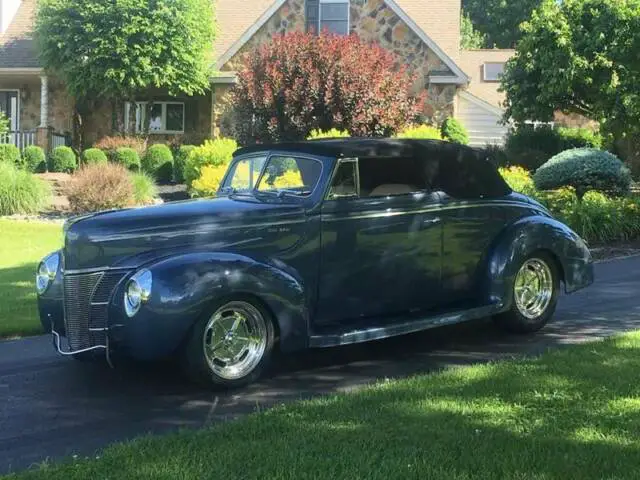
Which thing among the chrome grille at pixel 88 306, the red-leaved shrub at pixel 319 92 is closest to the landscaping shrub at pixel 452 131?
the red-leaved shrub at pixel 319 92

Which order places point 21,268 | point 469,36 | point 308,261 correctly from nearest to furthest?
1. point 308,261
2. point 21,268
3. point 469,36

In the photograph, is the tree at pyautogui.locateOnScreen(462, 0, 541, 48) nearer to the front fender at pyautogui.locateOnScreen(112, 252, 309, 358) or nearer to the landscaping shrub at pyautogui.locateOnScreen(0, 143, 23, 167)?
the landscaping shrub at pyautogui.locateOnScreen(0, 143, 23, 167)

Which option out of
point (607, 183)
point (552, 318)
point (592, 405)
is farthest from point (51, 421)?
point (607, 183)

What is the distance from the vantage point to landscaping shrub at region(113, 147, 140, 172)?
2184 centimetres

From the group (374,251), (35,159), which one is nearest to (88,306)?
(374,251)

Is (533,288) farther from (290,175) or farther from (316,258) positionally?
(290,175)

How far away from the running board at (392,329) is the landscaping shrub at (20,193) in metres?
12.2

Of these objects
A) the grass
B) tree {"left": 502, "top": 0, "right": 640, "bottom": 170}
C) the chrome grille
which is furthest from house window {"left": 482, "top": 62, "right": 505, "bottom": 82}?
the chrome grille

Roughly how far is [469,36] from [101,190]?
3911 centimetres

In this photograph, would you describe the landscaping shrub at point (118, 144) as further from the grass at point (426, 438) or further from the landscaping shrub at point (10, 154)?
the grass at point (426, 438)

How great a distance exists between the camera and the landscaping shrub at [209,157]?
17.0 metres

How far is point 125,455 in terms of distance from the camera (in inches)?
161

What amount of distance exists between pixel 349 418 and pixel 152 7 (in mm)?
19874

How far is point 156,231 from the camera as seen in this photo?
17.8ft
